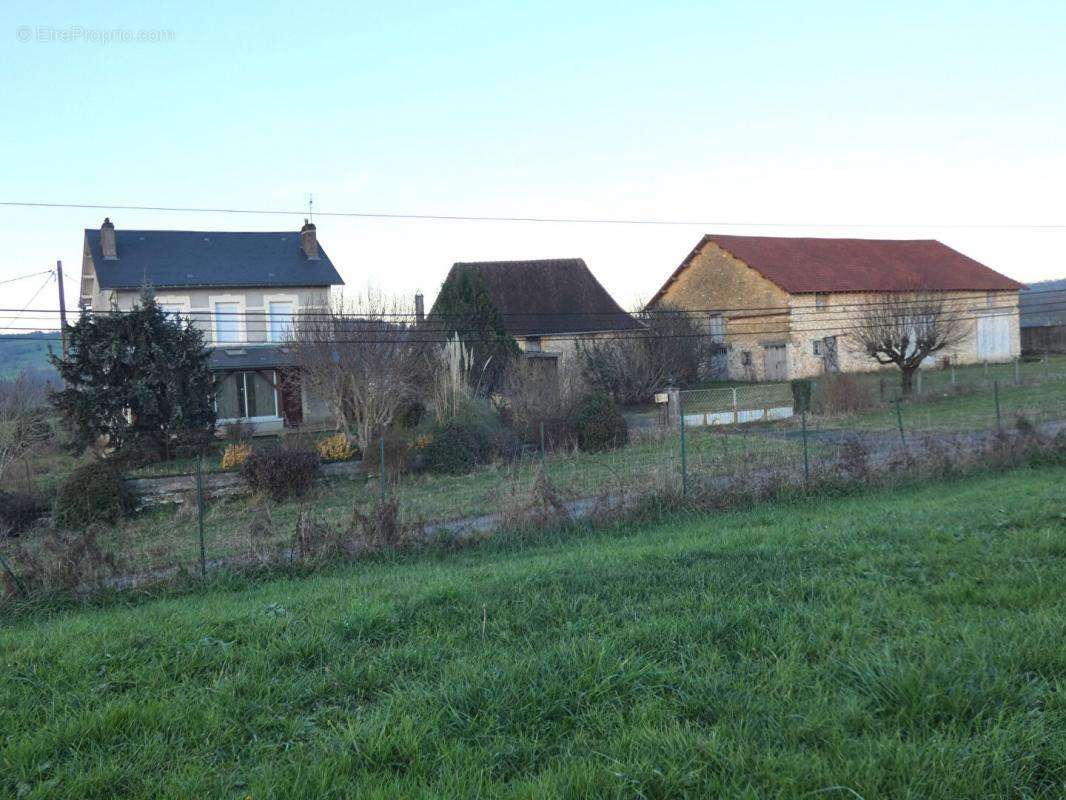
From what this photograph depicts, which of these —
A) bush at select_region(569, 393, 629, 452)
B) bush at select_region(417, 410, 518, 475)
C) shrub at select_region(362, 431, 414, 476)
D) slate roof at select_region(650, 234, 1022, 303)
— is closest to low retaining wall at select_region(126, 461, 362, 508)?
shrub at select_region(362, 431, 414, 476)

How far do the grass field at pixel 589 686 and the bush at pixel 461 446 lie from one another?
1109 centimetres

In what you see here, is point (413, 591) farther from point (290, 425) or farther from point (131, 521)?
point (290, 425)

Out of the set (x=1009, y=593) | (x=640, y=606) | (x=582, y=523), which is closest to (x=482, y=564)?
(x=582, y=523)

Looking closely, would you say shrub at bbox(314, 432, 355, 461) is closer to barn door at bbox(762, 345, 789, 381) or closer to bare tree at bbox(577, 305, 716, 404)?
bare tree at bbox(577, 305, 716, 404)

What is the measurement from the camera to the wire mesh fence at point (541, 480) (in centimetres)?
945

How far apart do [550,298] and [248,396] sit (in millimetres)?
16018

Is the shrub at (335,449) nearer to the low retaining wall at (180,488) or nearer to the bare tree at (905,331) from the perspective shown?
A: the low retaining wall at (180,488)

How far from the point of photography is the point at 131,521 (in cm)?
1494

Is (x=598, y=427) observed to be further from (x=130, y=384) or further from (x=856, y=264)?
(x=856, y=264)

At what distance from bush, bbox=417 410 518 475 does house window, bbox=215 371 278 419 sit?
41.6 ft

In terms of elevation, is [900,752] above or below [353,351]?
below

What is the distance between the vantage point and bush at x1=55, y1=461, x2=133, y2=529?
14344mm

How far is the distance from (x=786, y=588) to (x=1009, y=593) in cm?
138

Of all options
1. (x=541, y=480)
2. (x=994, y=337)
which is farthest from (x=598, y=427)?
(x=994, y=337)
